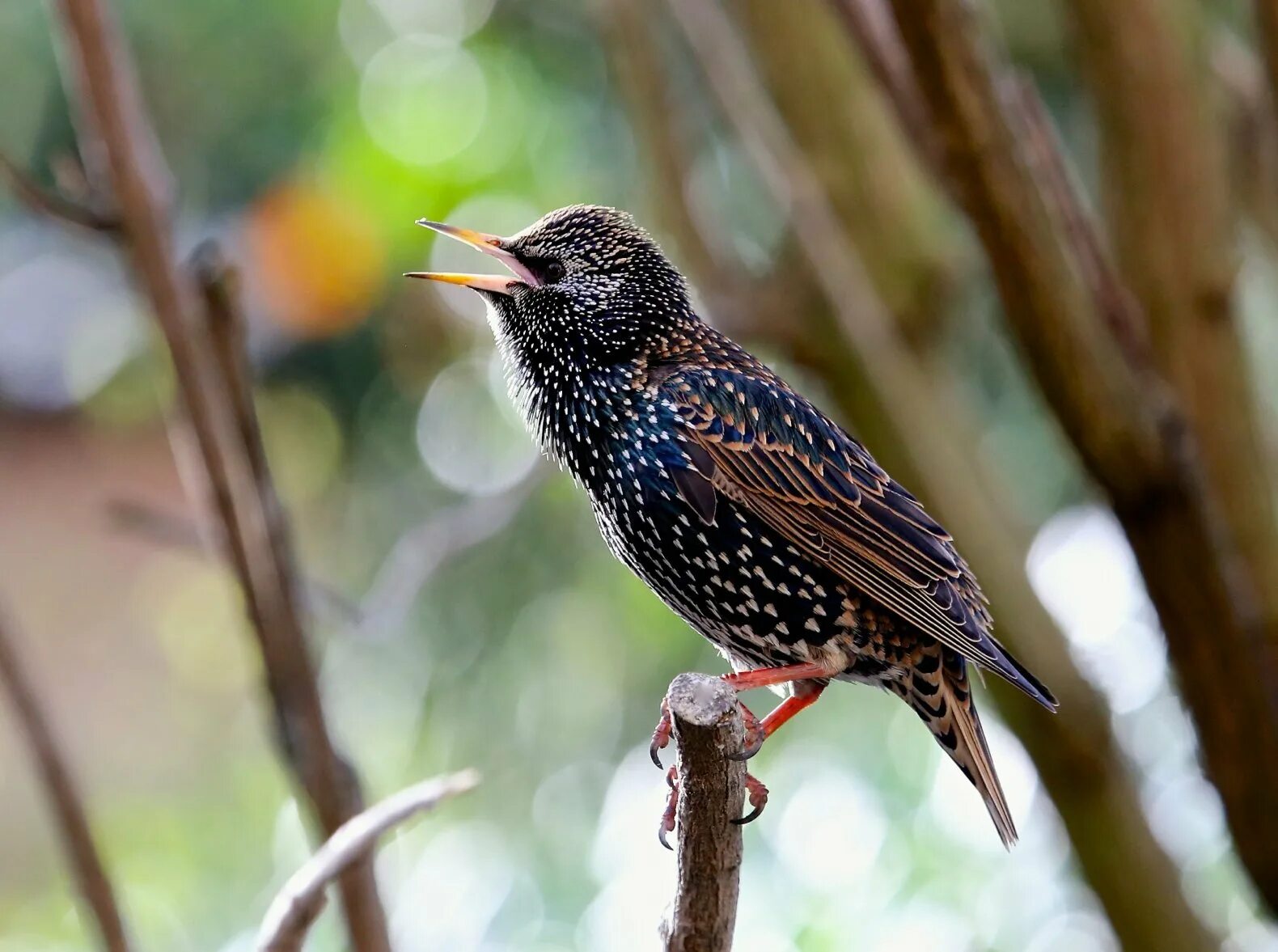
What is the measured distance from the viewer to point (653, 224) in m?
4.12

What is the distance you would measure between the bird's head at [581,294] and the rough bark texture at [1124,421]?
2.00 feet

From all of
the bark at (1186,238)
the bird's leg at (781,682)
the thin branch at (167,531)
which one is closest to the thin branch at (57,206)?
the thin branch at (167,531)

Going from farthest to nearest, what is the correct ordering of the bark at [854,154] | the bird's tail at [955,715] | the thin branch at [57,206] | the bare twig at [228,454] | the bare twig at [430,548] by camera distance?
1. the bark at [854,154]
2. the bare twig at [430,548]
3. the bird's tail at [955,715]
4. the thin branch at [57,206]
5. the bare twig at [228,454]

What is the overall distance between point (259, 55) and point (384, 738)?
2.12 meters

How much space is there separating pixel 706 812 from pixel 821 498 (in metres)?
0.76

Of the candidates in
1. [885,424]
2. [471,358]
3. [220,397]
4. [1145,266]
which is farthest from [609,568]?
[220,397]

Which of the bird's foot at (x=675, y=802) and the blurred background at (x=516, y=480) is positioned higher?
the blurred background at (x=516, y=480)

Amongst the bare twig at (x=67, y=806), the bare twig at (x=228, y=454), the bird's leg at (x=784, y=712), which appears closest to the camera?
the bare twig at (x=67, y=806)

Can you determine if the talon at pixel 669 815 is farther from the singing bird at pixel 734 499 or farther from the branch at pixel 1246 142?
the branch at pixel 1246 142

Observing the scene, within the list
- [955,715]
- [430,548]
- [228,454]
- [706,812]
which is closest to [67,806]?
[228,454]

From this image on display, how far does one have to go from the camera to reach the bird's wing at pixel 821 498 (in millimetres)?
2381

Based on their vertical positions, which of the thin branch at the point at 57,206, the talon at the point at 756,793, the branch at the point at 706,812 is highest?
the thin branch at the point at 57,206

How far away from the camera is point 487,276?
2.55 m

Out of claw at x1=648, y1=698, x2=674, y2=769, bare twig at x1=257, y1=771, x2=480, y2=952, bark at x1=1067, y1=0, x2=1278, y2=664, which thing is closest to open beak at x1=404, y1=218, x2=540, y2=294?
claw at x1=648, y1=698, x2=674, y2=769
